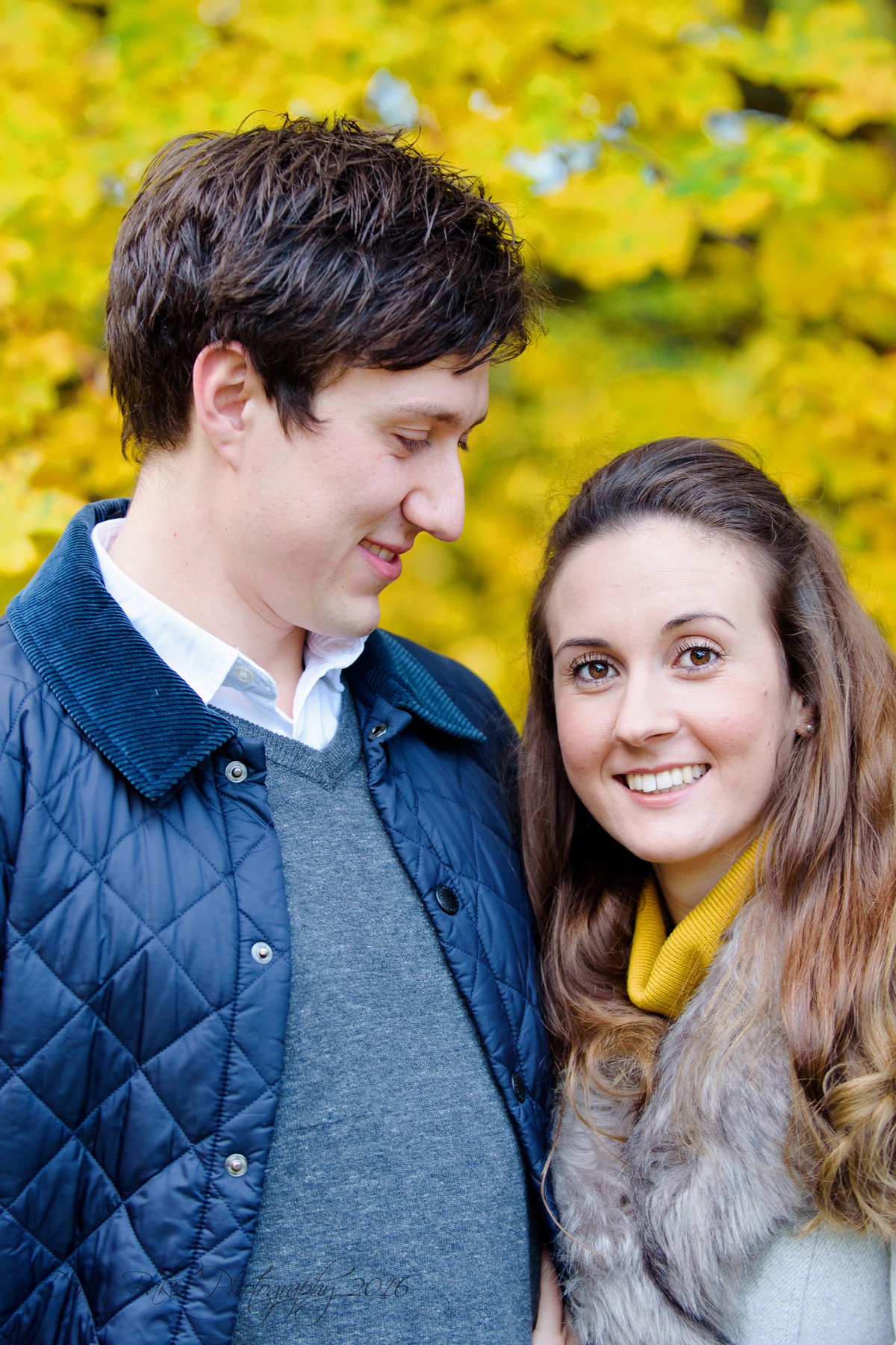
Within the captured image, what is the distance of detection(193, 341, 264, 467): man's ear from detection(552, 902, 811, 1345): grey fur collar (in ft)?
3.81

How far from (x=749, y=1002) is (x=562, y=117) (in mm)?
2127

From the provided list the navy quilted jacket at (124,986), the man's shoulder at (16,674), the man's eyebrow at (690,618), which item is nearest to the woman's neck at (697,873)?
the man's eyebrow at (690,618)

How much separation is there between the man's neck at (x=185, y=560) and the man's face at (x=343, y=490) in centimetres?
2

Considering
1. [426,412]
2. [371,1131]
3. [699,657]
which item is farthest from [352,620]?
[371,1131]

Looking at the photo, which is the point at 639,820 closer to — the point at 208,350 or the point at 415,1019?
the point at 415,1019

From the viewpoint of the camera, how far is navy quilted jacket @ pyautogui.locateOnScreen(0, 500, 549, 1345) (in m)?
1.57

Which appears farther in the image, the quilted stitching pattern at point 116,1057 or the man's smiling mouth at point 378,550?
the man's smiling mouth at point 378,550

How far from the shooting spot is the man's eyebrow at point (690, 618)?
200 cm

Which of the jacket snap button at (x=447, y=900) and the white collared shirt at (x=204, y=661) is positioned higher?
the white collared shirt at (x=204, y=661)

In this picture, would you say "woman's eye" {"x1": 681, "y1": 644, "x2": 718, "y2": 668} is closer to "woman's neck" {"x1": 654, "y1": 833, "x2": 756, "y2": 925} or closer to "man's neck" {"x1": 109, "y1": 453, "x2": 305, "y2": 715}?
"woman's neck" {"x1": 654, "y1": 833, "x2": 756, "y2": 925}

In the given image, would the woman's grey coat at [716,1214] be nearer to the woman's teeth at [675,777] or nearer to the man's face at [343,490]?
the woman's teeth at [675,777]

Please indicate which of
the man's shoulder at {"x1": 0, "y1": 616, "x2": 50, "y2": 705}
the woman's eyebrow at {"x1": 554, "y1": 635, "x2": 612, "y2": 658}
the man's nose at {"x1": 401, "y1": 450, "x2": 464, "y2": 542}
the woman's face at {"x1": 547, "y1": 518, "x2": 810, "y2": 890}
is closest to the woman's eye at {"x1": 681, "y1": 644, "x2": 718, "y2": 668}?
the woman's face at {"x1": 547, "y1": 518, "x2": 810, "y2": 890}

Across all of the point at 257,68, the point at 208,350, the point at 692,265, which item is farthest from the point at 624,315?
the point at 208,350

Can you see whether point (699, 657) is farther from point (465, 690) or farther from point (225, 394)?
point (225, 394)
